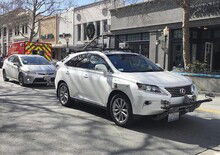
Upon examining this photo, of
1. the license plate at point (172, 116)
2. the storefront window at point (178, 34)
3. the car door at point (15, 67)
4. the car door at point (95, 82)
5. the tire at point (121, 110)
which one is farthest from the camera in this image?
the storefront window at point (178, 34)

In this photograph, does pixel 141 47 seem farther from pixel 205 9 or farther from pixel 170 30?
pixel 205 9

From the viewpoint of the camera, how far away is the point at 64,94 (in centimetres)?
1057

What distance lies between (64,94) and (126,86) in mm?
3081

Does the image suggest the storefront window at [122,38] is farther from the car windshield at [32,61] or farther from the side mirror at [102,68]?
the side mirror at [102,68]

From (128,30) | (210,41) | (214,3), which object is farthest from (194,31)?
(128,30)

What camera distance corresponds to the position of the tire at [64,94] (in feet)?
34.1

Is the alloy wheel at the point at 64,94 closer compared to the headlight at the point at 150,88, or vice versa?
the headlight at the point at 150,88

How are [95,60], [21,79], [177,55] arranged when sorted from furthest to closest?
1. [177,55]
2. [21,79]
3. [95,60]

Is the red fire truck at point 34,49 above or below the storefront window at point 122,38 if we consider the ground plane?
below

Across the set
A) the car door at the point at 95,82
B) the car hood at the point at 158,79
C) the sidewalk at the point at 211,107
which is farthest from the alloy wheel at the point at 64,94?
the sidewalk at the point at 211,107

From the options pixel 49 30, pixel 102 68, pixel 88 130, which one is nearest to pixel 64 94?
pixel 102 68

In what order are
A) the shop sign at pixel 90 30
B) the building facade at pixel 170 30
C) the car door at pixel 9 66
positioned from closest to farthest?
the car door at pixel 9 66 < the building facade at pixel 170 30 < the shop sign at pixel 90 30

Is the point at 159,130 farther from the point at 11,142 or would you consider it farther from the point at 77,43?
the point at 77,43

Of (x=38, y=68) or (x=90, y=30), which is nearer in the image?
(x=38, y=68)
